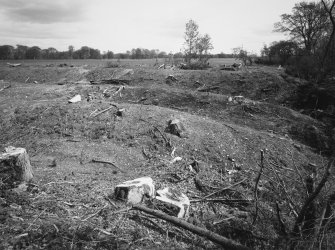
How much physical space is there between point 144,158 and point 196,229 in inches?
119

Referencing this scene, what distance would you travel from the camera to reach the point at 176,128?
723 centimetres

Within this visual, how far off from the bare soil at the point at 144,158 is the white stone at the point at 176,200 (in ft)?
0.67

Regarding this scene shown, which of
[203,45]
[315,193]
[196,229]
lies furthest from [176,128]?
[203,45]

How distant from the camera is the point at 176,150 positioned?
6598 mm

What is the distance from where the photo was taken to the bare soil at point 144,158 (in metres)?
3.43

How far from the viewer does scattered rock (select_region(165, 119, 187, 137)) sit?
718cm

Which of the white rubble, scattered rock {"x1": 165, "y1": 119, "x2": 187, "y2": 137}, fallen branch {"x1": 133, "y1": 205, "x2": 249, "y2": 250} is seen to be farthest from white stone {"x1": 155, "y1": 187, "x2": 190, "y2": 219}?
scattered rock {"x1": 165, "y1": 119, "x2": 187, "y2": 137}

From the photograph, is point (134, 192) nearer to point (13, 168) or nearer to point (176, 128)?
point (13, 168)

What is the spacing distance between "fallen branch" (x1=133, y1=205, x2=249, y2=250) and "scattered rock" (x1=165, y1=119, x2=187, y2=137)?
356 centimetres

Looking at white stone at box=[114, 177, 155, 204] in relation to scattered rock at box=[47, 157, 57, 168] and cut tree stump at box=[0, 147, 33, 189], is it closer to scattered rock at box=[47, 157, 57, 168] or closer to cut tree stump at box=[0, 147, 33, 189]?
cut tree stump at box=[0, 147, 33, 189]

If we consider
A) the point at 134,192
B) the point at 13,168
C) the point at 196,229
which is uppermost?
the point at 13,168

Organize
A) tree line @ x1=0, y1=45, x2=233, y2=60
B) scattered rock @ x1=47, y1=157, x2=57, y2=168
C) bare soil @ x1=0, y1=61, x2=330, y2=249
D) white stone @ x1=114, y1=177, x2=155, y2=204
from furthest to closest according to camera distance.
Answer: tree line @ x1=0, y1=45, x2=233, y2=60
scattered rock @ x1=47, y1=157, x2=57, y2=168
white stone @ x1=114, y1=177, x2=155, y2=204
bare soil @ x1=0, y1=61, x2=330, y2=249

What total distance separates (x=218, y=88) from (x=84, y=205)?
9992 mm

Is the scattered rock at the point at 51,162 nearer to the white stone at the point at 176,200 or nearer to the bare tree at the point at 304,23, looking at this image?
the white stone at the point at 176,200
